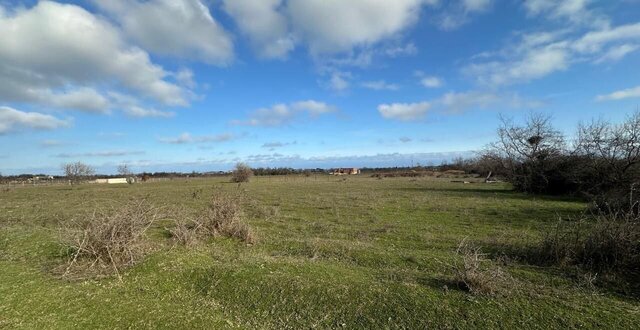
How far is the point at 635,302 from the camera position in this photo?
6.39 m

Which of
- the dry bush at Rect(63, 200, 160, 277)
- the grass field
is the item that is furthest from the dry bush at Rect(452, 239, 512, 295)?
the dry bush at Rect(63, 200, 160, 277)

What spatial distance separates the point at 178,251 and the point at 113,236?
1531 millimetres

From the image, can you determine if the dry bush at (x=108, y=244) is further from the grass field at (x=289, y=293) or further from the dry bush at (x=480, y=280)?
the dry bush at (x=480, y=280)

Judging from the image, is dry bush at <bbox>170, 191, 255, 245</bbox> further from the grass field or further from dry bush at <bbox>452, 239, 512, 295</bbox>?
dry bush at <bbox>452, 239, 512, 295</bbox>

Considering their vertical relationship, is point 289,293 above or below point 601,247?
below

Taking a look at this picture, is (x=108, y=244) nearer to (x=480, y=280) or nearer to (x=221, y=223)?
(x=221, y=223)

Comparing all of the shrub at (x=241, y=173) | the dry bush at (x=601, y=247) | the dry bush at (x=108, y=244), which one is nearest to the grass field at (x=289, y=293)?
the dry bush at (x=108, y=244)

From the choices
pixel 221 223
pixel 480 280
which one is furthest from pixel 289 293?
pixel 221 223

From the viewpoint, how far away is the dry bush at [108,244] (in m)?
8.20

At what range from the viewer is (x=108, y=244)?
325 inches

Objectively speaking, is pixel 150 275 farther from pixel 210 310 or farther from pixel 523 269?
pixel 523 269

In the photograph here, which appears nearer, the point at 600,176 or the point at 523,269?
the point at 523,269

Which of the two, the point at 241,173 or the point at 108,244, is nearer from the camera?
the point at 108,244

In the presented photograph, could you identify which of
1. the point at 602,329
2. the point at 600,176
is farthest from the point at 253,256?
the point at 600,176
